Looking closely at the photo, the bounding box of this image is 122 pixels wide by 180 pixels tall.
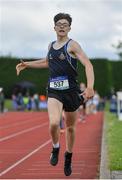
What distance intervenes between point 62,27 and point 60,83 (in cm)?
84

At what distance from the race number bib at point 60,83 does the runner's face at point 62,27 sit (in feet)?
2.13

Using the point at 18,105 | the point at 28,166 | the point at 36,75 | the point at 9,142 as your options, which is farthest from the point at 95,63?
the point at 28,166

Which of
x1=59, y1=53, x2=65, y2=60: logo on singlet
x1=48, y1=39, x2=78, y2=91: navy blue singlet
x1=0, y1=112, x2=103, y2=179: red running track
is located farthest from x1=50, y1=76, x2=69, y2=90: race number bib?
x1=0, y1=112, x2=103, y2=179: red running track

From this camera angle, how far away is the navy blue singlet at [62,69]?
9539mm

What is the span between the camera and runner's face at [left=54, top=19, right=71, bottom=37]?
9.59 metres

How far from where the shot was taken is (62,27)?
31.4 feet

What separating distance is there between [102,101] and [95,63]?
939 centimetres

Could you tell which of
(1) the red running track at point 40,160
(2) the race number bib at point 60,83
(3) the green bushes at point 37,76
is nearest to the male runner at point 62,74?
(2) the race number bib at point 60,83

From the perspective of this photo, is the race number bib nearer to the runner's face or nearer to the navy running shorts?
the navy running shorts

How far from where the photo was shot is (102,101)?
5669 centimetres

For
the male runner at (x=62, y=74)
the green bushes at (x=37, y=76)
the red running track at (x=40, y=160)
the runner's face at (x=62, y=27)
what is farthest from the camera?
the green bushes at (x=37, y=76)

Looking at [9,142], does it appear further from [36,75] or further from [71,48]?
[36,75]

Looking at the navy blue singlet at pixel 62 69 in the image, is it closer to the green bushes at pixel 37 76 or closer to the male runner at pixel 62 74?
the male runner at pixel 62 74

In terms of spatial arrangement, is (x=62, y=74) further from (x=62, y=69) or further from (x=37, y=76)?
(x=37, y=76)
